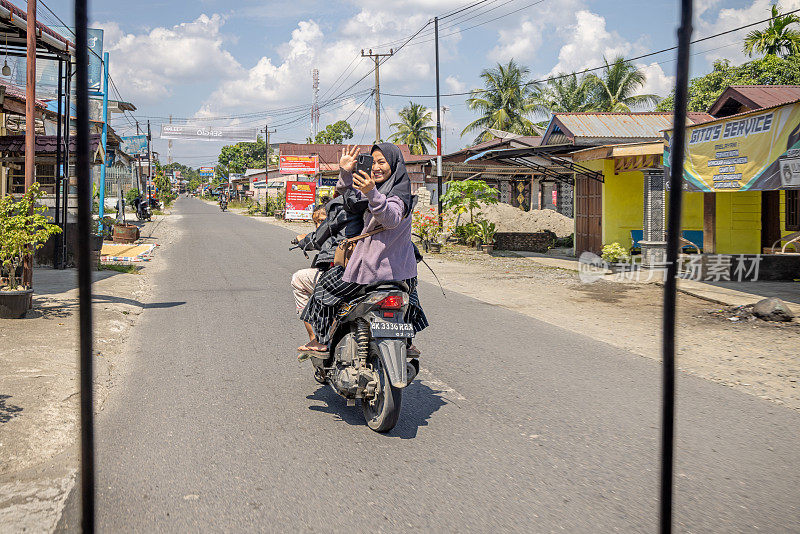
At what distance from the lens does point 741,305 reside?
34.1 feet

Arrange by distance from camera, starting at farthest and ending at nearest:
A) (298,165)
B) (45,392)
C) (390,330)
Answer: (298,165) < (45,392) < (390,330)

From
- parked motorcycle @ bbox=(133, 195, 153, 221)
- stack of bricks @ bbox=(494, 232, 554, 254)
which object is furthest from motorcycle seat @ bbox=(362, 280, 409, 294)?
parked motorcycle @ bbox=(133, 195, 153, 221)

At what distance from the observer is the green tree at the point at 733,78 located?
1119 inches

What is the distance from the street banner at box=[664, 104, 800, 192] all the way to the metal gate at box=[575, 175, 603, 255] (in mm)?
5800

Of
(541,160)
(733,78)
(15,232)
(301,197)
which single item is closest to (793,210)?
(541,160)

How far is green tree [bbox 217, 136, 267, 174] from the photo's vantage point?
370 ft

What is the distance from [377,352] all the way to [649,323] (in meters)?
6.13

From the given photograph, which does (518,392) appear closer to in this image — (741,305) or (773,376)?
(773,376)

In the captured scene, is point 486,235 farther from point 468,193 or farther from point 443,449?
point 443,449

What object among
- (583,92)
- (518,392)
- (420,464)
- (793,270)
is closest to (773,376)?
(518,392)

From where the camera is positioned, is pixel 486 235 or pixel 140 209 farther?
pixel 140 209

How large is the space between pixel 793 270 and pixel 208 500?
13.2 metres

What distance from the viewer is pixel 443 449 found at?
13.8 ft

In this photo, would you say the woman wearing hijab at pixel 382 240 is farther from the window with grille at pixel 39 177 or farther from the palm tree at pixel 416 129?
the palm tree at pixel 416 129
